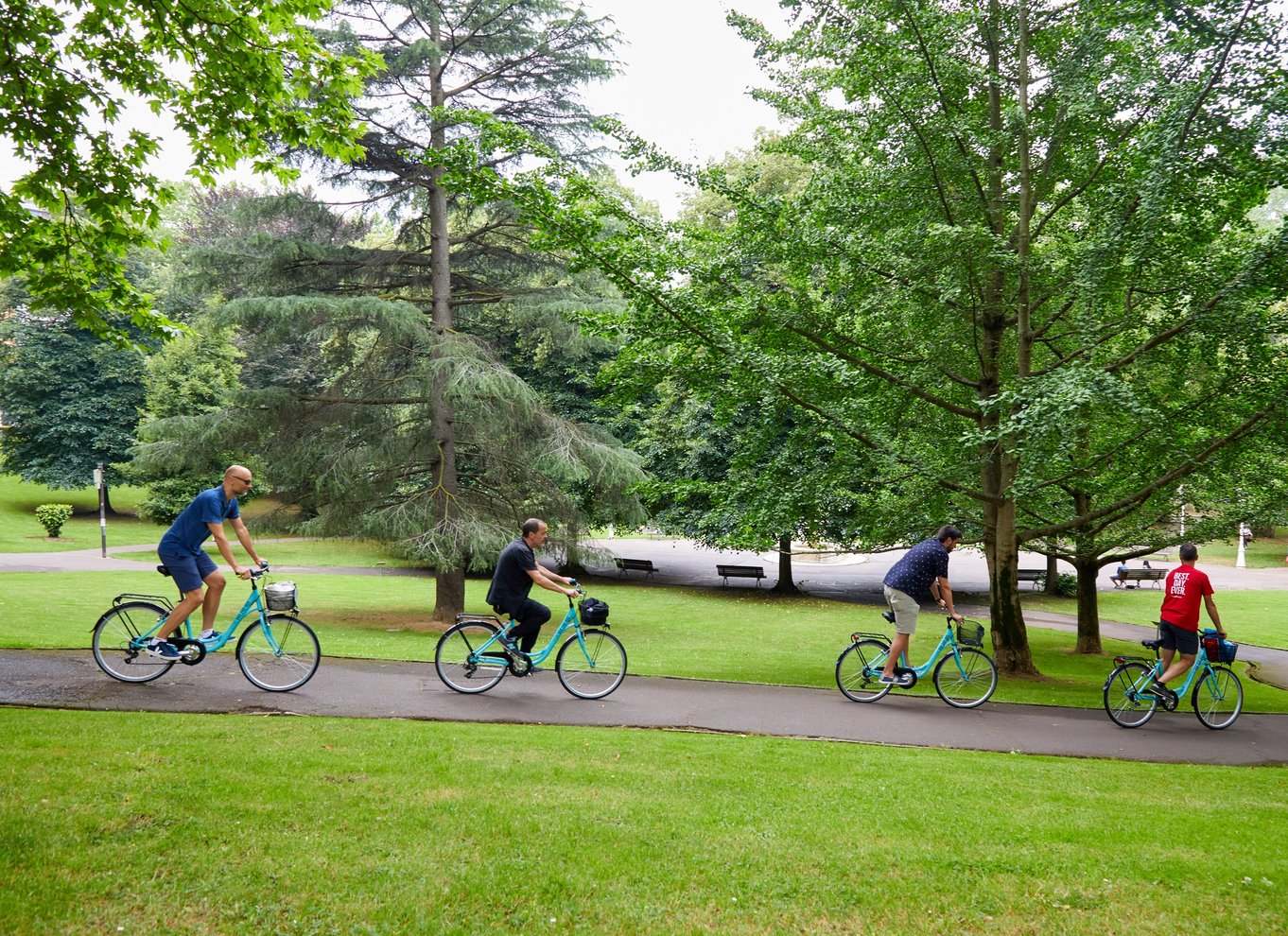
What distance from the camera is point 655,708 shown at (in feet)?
29.8

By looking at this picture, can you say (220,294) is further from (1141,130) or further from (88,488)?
(88,488)

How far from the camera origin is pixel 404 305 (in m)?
16.0

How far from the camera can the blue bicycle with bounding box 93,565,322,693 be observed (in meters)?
8.30

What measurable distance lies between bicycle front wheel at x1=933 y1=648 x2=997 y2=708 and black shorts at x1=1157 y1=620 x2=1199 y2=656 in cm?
183

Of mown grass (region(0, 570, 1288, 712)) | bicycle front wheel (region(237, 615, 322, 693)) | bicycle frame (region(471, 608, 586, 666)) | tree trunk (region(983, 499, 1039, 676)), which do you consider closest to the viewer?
bicycle front wheel (region(237, 615, 322, 693))

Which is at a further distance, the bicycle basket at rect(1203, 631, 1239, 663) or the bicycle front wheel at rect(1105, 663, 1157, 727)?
the bicycle front wheel at rect(1105, 663, 1157, 727)

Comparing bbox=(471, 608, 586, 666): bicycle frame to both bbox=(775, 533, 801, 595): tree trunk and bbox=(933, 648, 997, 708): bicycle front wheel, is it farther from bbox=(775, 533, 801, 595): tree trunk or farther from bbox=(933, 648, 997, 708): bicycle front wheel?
bbox=(775, 533, 801, 595): tree trunk

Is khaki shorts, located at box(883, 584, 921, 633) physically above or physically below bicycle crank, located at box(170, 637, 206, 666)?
above

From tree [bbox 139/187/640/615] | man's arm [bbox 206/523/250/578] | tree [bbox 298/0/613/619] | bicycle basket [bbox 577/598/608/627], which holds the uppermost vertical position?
tree [bbox 298/0/613/619]

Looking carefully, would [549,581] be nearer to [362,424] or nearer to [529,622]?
[529,622]

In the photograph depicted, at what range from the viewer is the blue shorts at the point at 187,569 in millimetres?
7938

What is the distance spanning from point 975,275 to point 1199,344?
290 centimetres

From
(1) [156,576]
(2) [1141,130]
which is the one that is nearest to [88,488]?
(1) [156,576]

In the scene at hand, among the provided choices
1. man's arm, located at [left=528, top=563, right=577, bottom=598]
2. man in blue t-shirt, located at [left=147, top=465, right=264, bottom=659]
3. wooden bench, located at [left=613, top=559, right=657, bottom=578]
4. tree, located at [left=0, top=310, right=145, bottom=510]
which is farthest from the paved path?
tree, located at [left=0, top=310, right=145, bottom=510]
